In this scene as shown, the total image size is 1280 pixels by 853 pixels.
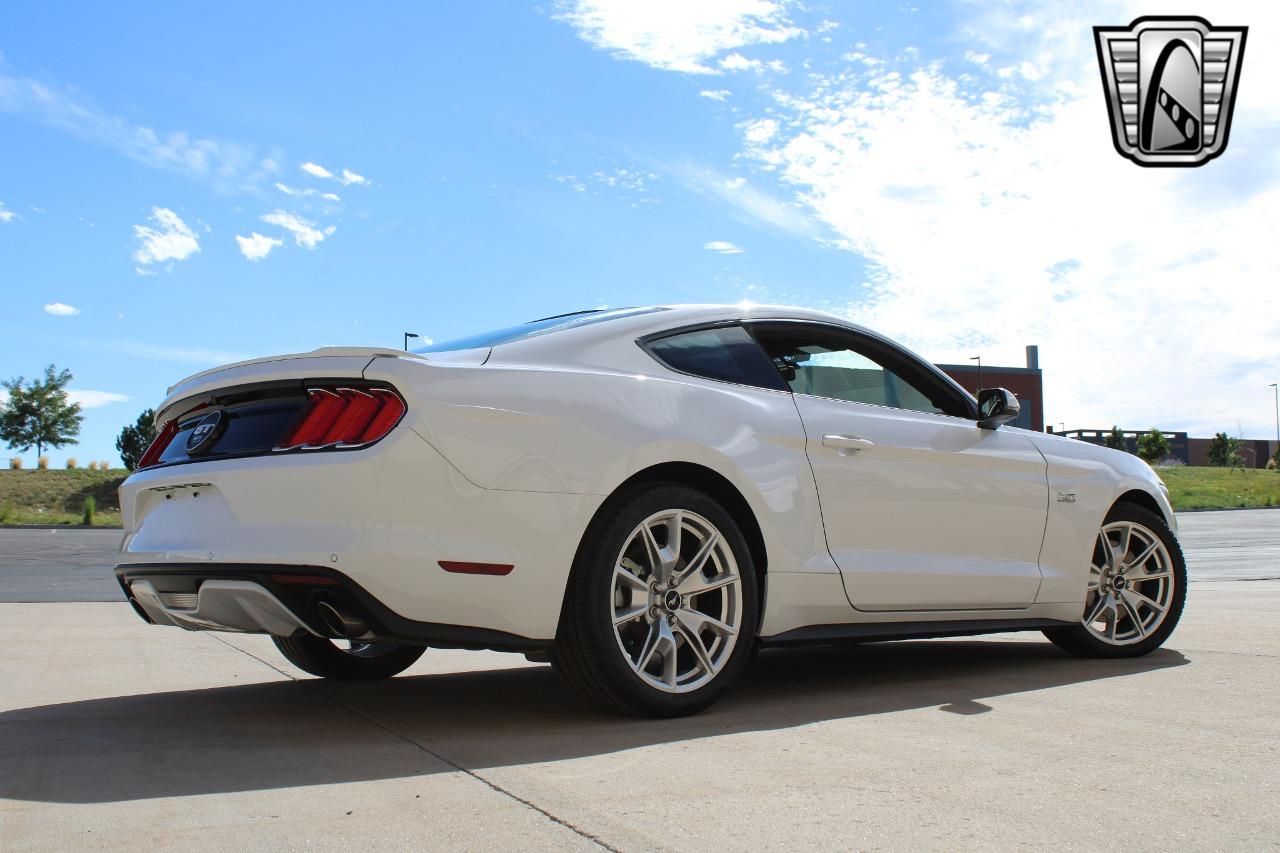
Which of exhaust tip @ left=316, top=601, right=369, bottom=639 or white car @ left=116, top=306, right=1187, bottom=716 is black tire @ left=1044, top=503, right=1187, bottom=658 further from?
exhaust tip @ left=316, top=601, right=369, bottom=639

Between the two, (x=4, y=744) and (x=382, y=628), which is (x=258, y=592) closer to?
(x=382, y=628)

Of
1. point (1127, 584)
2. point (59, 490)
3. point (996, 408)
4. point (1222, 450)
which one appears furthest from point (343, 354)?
point (1222, 450)

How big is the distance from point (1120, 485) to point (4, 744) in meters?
4.93

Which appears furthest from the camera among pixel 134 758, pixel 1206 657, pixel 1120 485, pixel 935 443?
pixel 1120 485

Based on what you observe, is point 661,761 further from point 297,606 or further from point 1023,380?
point 1023,380

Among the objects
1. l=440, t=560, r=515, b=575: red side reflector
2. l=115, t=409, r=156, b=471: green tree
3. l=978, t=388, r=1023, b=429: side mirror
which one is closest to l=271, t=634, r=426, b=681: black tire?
l=440, t=560, r=515, b=575: red side reflector

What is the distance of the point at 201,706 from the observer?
441cm

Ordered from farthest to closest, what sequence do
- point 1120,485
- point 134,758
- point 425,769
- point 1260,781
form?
point 1120,485 → point 134,758 → point 425,769 → point 1260,781

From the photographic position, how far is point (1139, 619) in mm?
5785

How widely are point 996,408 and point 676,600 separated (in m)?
2.07

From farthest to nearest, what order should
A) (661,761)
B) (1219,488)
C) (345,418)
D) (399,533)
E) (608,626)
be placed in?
1. (1219,488)
2. (608,626)
3. (345,418)
4. (399,533)
5. (661,761)

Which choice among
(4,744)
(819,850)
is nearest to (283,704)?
(4,744)

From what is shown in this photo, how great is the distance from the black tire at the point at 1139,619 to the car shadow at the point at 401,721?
0.08m

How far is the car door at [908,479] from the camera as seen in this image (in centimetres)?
450
